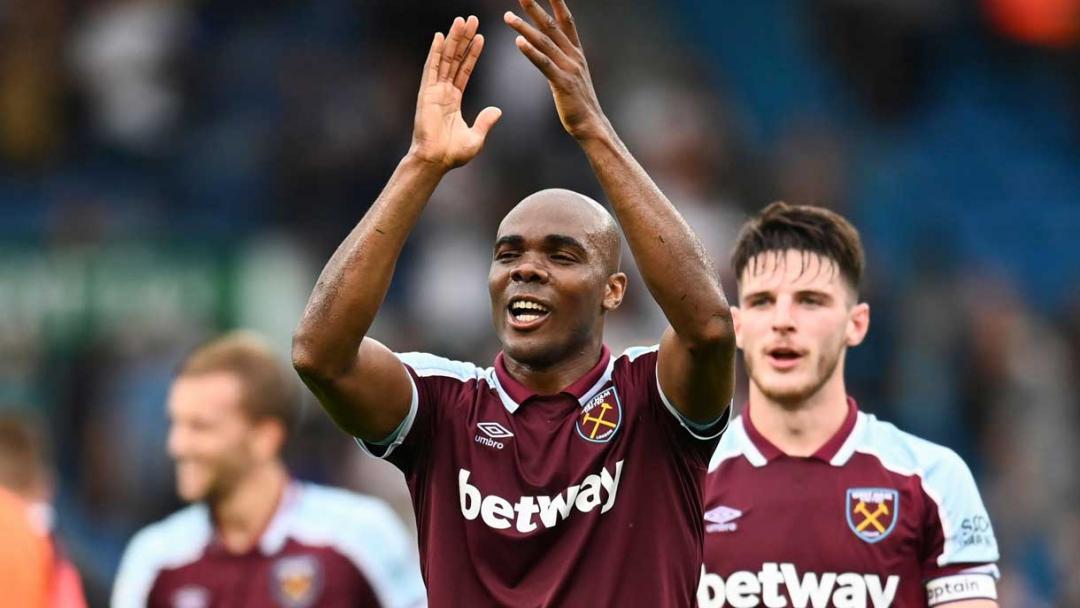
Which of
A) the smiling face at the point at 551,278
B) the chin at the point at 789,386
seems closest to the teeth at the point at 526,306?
the smiling face at the point at 551,278

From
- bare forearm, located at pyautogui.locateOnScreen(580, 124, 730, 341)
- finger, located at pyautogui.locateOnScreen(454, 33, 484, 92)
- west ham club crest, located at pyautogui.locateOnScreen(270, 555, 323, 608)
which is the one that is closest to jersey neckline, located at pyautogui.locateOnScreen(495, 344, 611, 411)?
bare forearm, located at pyautogui.locateOnScreen(580, 124, 730, 341)

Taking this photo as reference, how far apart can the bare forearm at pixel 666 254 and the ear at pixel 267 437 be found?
2.78 metres

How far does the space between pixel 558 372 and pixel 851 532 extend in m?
1.43

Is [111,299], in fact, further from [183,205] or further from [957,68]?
[957,68]

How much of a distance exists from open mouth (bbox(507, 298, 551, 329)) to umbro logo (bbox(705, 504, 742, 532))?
4.77 feet

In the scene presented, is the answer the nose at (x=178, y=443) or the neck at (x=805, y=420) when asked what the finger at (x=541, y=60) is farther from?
the nose at (x=178, y=443)

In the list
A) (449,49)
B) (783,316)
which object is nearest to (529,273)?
(449,49)

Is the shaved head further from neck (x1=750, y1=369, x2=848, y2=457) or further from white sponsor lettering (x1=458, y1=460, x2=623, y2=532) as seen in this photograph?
neck (x1=750, y1=369, x2=848, y2=457)

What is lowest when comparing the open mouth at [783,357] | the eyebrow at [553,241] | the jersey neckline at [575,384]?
the jersey neckline at [575,384]

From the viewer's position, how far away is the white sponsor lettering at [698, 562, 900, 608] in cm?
584

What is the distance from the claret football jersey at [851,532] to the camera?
5.86m

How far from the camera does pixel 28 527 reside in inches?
258

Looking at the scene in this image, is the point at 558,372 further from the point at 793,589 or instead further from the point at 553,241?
the point at 793,589

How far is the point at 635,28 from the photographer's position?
47.9ft
